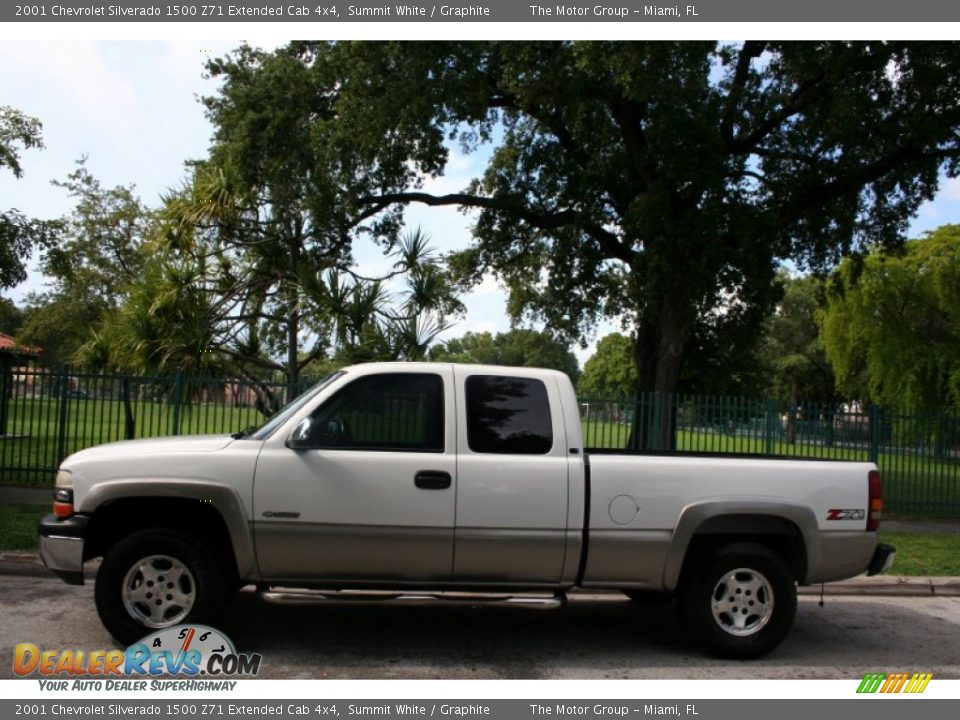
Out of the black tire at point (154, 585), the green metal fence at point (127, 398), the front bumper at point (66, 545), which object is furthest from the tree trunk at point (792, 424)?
the front bumper at point (66, 545)

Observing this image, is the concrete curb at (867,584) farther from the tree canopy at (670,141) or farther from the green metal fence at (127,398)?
the tree canopy at (670,141)

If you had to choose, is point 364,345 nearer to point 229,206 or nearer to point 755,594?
point 229,206

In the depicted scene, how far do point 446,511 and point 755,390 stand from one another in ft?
121

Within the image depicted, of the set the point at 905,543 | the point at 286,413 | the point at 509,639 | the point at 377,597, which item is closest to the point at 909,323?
the point at 905,543

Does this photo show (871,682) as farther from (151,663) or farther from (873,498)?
(151,663)

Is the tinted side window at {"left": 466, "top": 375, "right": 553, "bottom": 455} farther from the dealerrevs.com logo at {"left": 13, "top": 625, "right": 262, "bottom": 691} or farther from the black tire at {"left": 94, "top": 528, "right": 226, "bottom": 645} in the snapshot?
the dealerrevs.com logo at {"left": 13, "top": 625, "right": 262, "bottom": 691}

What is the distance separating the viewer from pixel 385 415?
588 cm

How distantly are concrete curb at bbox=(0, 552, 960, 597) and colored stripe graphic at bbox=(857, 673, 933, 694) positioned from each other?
7.79ft

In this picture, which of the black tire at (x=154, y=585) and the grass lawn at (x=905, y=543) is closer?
the black tire at (x=154, y=585)

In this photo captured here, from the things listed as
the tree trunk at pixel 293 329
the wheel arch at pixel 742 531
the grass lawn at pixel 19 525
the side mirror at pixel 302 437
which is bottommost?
the grass lawn at pixel 19 525

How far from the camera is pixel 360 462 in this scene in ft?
18.2

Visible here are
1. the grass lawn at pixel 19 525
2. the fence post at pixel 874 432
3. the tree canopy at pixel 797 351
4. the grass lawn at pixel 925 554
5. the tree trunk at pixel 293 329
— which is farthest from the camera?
the tree canopy at pixel 797 351

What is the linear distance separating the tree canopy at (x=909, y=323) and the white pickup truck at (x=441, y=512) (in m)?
24.8

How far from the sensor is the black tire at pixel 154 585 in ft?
18.1
